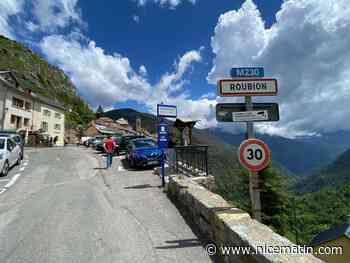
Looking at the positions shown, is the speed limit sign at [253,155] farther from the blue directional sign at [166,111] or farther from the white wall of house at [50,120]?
the white wall of house at [50,120]

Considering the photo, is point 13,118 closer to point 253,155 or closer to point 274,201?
point 274,201

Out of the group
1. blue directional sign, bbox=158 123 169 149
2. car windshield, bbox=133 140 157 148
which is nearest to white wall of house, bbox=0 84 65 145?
car windshield, bbox=133 140 157 148

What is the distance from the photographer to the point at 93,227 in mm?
4852

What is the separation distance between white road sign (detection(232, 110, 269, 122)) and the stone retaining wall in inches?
61.4

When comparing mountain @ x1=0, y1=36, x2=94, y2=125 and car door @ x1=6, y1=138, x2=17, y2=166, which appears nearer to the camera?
car door @ x1=6, y1=138, x2=17, y2=166

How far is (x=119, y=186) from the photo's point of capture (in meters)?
9.13

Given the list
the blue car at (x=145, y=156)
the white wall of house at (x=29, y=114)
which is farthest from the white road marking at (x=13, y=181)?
the white wall of house at (x=29, y=114)

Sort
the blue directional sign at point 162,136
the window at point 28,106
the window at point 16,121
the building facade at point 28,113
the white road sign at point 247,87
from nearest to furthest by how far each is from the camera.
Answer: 1. the white road sign at point 247,87
2. the blue directional sign at point 162,136
3. the building facade at point 28,113
4. the window at point 16,121
5. the window at point 28,106

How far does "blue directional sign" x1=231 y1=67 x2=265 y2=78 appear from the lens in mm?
4098

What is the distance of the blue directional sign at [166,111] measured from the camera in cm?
846

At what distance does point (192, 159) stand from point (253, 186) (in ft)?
22.5

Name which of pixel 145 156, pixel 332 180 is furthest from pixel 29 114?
pixel 332 180

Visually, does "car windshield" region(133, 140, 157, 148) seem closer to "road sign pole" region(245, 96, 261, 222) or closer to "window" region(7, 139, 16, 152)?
"window" region(7, 139, 16, 152)

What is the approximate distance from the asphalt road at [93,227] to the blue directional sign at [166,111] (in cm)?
275
